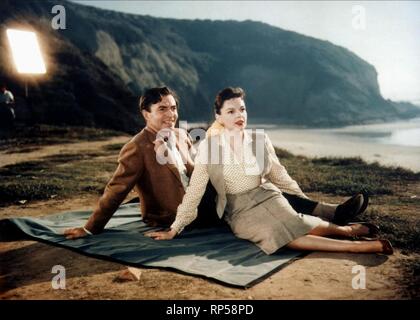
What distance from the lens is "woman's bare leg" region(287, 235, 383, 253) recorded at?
3.82 m

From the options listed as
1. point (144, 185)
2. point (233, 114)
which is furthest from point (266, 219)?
point (144, 185)

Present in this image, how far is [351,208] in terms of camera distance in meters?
4.20

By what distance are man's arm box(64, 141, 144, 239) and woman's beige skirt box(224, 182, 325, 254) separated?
1.14m

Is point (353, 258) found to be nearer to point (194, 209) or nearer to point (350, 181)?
point (194, 209)

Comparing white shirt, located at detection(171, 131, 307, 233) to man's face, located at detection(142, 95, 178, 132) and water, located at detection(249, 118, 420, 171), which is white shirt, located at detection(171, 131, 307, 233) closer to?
man's face, located at detection(142, 95, 178, 132)

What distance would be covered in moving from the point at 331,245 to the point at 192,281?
1.43m

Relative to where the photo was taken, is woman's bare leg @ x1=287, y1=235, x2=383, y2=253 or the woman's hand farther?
the woman's hand

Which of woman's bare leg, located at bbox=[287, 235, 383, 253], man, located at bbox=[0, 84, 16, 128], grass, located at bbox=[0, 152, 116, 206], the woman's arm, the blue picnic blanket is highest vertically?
man, located at bbox=[0, 84, 16, 128]

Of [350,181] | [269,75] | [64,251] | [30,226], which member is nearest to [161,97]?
[64,251]

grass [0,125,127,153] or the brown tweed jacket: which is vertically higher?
grass [0,125,127,153]

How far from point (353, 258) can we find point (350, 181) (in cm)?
446

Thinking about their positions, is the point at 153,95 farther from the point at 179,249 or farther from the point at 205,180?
the point at 179,249

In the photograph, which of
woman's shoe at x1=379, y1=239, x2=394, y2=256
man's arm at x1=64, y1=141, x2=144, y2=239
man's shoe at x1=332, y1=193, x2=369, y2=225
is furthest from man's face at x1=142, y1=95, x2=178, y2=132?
woman's shoe at x1=379, y1=239, x2=394, y2=256

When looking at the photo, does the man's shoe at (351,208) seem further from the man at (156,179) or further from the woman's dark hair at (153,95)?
the woman's dark hair at (153,95)
